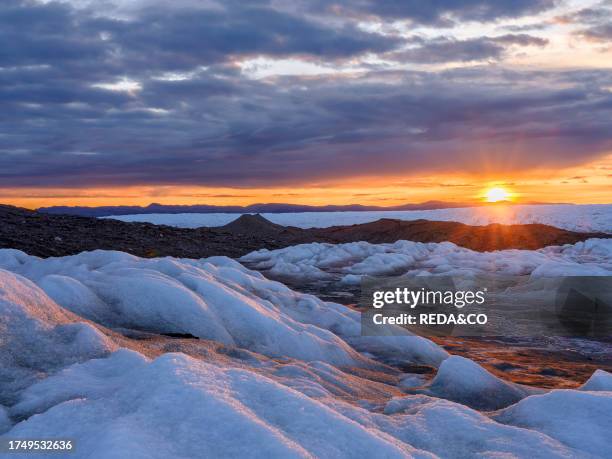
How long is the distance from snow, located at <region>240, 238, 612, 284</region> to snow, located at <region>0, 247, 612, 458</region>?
1225 cm

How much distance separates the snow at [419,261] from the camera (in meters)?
18.8

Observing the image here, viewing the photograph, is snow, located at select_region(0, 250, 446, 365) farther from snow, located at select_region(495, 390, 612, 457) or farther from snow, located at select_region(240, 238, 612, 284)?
snow, located at select_region(240, 238, 612, 284)

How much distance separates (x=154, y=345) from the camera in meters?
4.69

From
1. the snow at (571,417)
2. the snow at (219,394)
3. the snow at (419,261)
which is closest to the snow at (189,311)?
the snow at (219,394)

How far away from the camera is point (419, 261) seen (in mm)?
24438

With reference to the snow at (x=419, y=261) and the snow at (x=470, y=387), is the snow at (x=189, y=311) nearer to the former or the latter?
the snow at (x=470, y=387)

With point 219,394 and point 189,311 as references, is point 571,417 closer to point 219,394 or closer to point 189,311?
point 219,394

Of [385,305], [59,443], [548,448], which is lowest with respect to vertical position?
[385,305]

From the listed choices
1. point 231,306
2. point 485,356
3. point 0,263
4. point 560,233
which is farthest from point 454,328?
point 560,233

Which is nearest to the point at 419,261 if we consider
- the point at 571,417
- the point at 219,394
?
the point at 571,417

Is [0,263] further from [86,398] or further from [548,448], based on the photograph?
[548,448]

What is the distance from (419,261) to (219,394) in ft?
73.7

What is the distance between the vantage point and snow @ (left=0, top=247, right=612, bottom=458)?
2.61 m

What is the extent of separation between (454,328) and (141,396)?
953 cm
